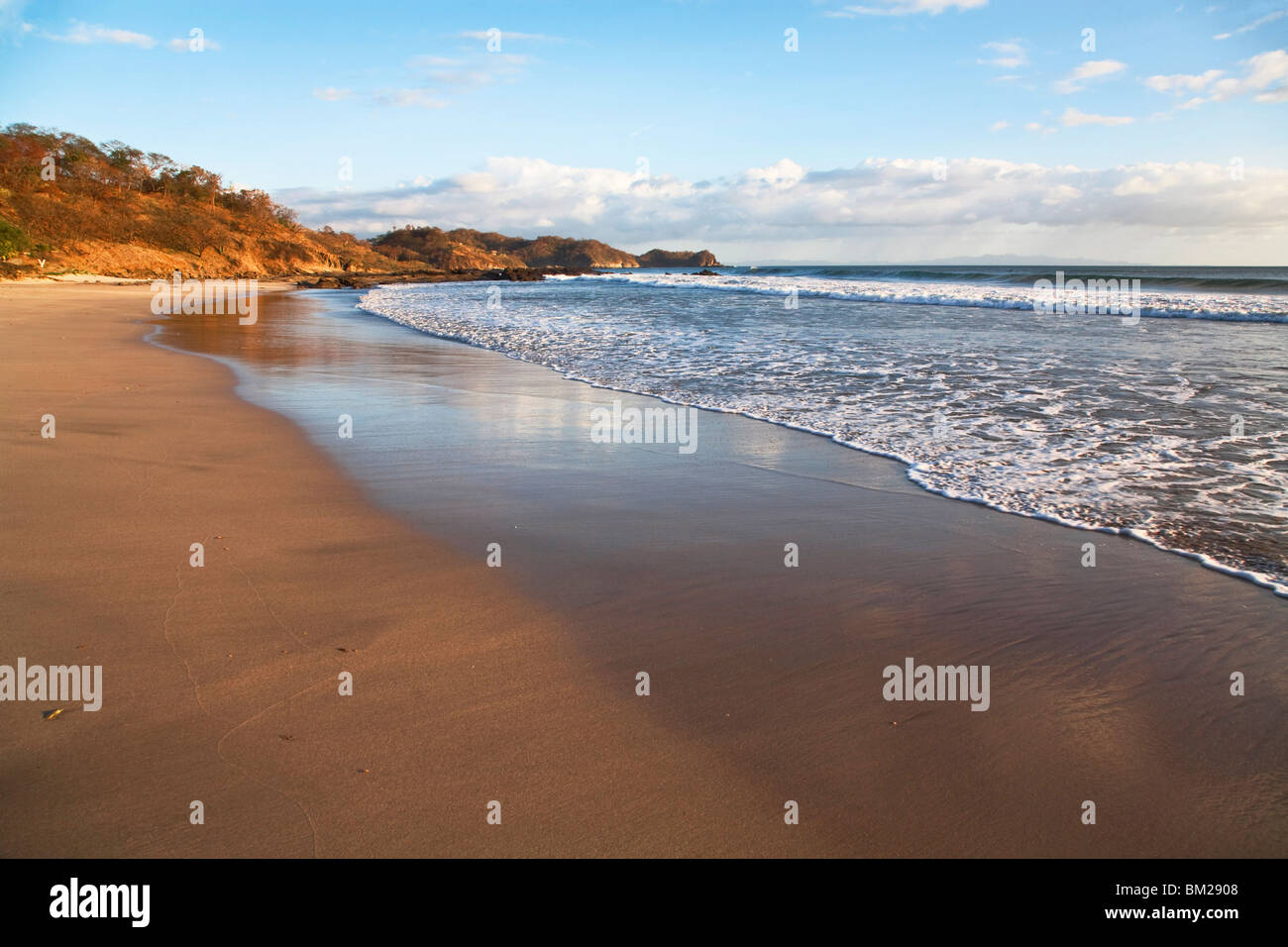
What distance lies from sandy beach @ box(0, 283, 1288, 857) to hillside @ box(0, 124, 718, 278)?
41.0 meters

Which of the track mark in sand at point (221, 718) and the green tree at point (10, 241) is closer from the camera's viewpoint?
the track mark in sand at point (221, 718)

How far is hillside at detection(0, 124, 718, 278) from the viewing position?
48.5m

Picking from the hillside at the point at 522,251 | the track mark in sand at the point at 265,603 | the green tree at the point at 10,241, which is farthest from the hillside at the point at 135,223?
the track mark in sand at the point at 265,603

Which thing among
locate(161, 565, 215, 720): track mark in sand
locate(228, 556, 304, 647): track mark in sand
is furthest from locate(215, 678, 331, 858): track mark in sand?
locate(228, 556, 304, 647): track mark in sand

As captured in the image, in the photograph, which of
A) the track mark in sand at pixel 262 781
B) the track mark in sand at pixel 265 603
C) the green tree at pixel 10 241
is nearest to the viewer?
the track mark in sand at pixel 262 781

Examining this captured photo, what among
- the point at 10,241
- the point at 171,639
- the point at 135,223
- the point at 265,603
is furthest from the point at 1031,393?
the point at 135,223

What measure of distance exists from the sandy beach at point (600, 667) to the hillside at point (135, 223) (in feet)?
134

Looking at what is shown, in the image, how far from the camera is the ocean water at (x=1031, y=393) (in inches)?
191

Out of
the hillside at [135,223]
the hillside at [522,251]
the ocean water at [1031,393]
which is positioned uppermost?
the hillside at [522,251]

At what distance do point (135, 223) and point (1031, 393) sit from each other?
7175cm

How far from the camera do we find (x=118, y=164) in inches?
2913

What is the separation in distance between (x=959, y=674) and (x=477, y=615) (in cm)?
203

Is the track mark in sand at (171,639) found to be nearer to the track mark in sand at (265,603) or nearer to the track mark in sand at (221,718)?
the track mark in sand at (221,718)
